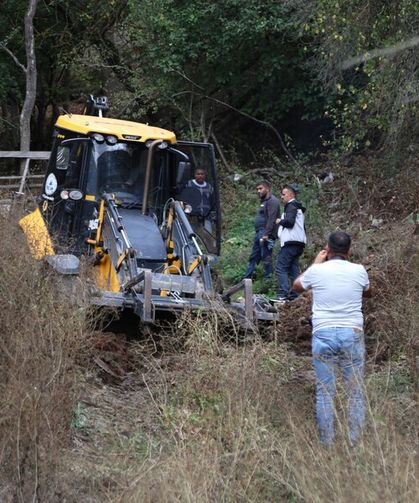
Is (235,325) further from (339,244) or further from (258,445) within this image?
(258,445)

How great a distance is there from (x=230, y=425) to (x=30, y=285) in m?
2.07

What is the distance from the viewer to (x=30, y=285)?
→ 7.44m

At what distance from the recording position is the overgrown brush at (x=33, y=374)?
19.6 feet

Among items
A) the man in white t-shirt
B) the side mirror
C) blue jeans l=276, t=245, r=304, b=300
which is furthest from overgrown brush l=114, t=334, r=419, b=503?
blue jeans l=276, t=245, r=304, b=300

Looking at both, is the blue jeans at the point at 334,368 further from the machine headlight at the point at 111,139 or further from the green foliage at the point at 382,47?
the green foliage at the point at 382,47

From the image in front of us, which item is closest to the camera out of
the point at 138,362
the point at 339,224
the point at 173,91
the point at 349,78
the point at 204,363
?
the point at 204,363

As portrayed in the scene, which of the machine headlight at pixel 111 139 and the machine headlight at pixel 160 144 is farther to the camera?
the machine headlight at pixel 160 144

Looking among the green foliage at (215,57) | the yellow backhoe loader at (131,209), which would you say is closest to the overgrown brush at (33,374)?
the yellow backhoe loader at (131,209)

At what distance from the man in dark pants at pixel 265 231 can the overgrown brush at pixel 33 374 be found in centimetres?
643

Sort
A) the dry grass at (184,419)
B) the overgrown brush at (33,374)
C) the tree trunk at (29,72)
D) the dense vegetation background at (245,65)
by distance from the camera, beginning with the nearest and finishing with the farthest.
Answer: the dry grass at (184,419), the overgrown brush at (33,374), the dense vegetation background at (245,65), the tree trunk at (29,72)

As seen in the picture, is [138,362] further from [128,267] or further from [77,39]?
[77,39]

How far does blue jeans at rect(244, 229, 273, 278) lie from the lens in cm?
1402

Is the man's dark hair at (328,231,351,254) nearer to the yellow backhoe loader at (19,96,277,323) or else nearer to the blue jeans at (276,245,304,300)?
the yellow backhoe loader at (19,96,277,323)

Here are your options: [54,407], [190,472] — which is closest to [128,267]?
[54,407]
